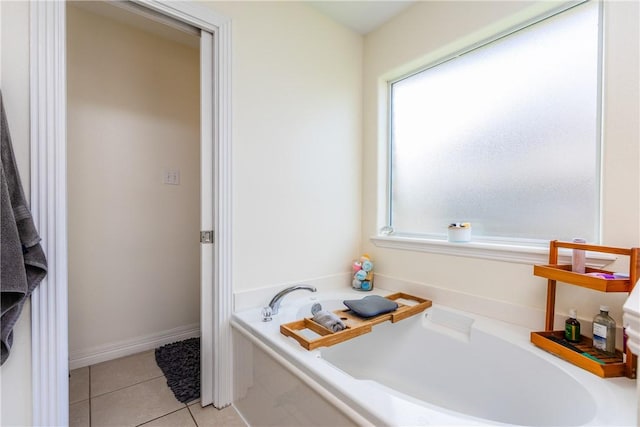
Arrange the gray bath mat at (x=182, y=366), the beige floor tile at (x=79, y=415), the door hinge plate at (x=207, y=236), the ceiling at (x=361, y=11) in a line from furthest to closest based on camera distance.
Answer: the ceiling at (x=361, y=11) < the gray bath mat at (x=182, y=366) < the door hinge plate at (x=207, y=236) < the beige floor tile at (x=79, y=415)

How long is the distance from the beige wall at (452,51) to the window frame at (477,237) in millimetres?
38

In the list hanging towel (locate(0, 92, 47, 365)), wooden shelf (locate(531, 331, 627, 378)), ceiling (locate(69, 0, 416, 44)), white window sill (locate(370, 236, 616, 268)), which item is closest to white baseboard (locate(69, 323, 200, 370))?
hanging towel (locate(0, 92, 47, 365))

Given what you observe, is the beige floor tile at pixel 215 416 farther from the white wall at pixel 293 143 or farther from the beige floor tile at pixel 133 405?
the white wall at pixel 293 143

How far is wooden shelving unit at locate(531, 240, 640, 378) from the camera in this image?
38.8 inches

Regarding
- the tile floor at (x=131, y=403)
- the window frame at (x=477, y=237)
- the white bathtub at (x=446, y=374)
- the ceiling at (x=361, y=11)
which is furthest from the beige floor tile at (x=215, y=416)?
the ceiling at (x=361, y=11)

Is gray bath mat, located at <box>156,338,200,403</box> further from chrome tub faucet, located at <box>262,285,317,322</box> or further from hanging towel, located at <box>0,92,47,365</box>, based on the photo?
hanging towel, located at <box>0,92,47,365</box>

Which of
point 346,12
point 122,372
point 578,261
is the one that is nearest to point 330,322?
point 578,261

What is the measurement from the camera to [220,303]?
1518 mm

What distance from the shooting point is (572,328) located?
1.16 meters

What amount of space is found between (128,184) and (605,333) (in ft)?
9.12

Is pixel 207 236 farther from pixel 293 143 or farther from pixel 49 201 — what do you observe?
pixel 293 143

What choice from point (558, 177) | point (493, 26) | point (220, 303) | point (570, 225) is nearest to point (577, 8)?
point (493, 26)

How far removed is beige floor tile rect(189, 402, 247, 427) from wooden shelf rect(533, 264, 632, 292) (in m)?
1.55

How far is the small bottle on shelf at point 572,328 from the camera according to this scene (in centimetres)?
115
